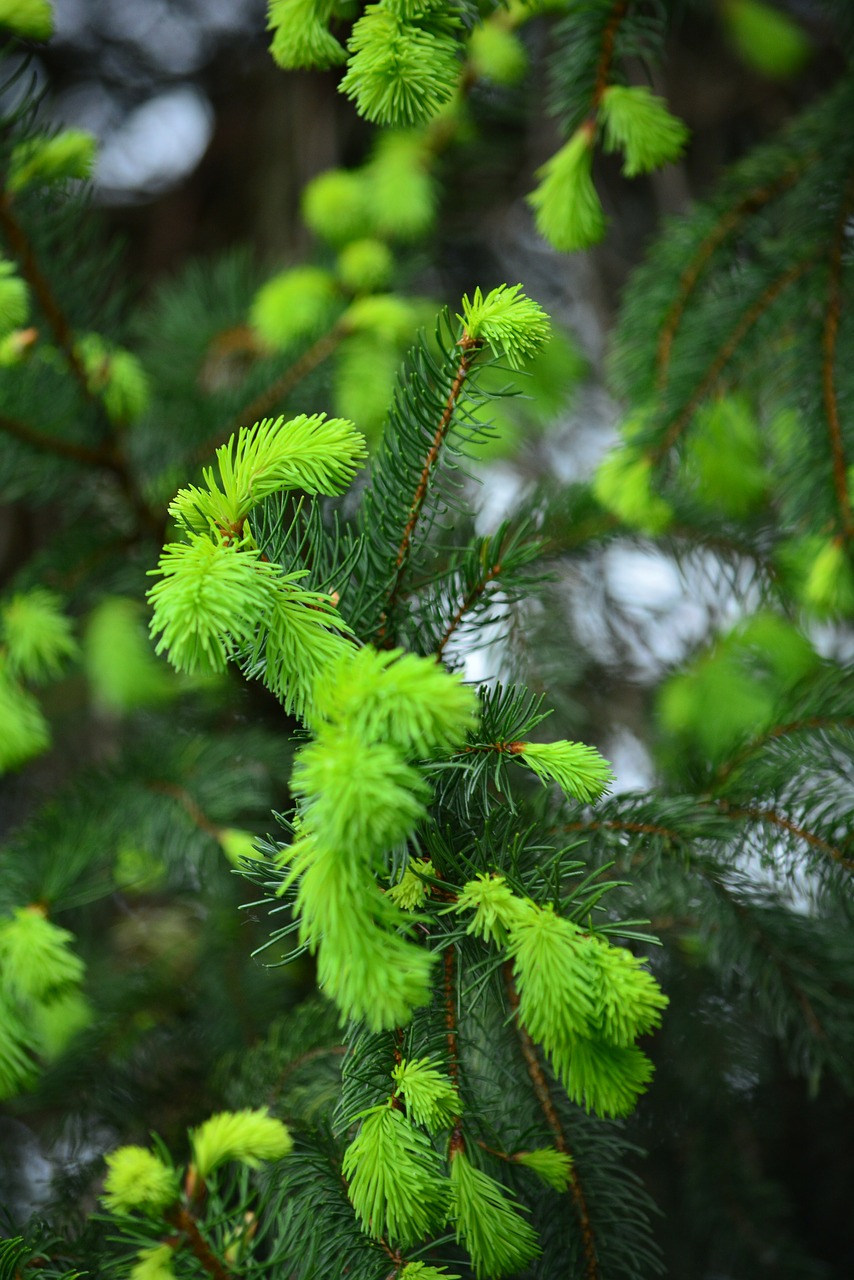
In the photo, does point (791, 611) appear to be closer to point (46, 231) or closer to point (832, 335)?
point (832, 335)

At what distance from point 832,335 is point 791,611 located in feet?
1.00

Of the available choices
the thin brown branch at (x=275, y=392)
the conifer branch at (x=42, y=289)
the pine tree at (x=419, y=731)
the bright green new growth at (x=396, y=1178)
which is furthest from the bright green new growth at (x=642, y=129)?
the bright green new growth at (x=396, y=1178)

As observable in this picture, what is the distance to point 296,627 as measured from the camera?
37 centimetres

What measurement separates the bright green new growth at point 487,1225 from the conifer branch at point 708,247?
25.4 inches

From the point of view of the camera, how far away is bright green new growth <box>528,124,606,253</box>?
2.05 feet

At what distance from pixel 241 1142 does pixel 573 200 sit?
63 cm

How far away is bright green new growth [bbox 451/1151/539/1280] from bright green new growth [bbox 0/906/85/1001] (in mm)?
293

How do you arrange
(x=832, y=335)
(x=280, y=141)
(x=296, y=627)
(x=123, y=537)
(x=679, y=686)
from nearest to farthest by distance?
(x=296, y=627) < (x=832, y=335) < (x=123, y=537) < (x=679, y=686) < (x=280, y=141)

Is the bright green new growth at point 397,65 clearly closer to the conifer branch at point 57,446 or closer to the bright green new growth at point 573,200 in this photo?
the bright green new growth at point 573,200

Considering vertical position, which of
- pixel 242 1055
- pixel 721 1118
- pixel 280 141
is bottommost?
pixel 721 1118

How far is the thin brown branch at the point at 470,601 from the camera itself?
472 mm

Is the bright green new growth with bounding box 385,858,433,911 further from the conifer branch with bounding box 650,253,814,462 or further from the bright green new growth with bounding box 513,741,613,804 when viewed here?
the conifer branch with bounding box 650,253,814,462

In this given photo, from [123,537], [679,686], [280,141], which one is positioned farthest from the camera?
[280,141]

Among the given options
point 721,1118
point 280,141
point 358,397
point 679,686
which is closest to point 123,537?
point 358,397
